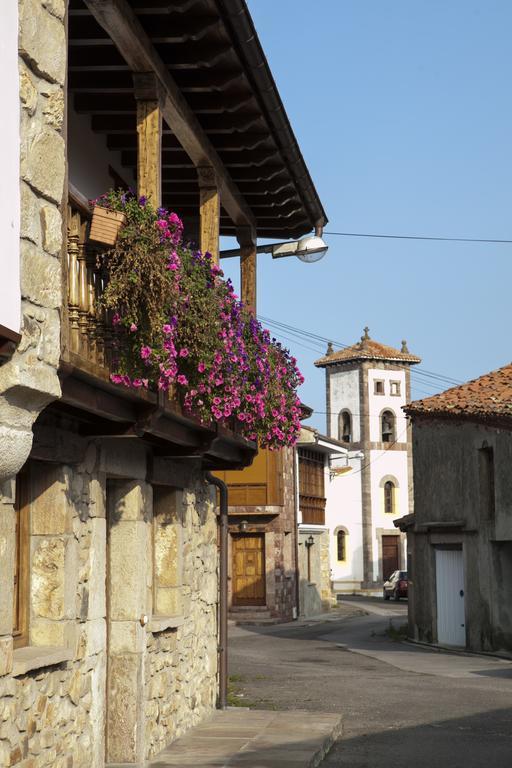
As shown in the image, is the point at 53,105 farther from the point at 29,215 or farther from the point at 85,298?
the point at 85,298

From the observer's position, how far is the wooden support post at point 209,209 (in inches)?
412

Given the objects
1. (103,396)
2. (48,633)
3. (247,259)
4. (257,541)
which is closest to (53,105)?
(103,396)

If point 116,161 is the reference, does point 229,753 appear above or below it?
below

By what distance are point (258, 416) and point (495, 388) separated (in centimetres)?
1594

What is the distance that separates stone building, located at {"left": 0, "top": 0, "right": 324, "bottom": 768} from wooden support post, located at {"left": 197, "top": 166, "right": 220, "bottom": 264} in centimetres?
2

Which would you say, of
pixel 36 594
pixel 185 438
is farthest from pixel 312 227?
pixel 36 594

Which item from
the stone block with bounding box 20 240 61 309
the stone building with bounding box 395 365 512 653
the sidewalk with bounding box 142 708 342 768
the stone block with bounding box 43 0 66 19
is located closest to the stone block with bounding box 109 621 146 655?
the sidewalk with bounding box 142 708 342 768

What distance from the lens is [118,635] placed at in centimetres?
870

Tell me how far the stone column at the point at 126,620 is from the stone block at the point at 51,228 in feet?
11.4

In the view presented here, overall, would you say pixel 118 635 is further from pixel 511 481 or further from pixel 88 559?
pixel 511 481

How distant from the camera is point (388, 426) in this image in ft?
214

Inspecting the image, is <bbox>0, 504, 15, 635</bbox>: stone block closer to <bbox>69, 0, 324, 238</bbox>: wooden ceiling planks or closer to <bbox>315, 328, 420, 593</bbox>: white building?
<bbox>69, 0, 324, 238</bbox>: wooden ceiling planks

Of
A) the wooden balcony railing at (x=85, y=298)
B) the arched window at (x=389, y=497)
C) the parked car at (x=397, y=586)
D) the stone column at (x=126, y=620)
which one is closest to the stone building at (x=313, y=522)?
the parked car at (x=397, y=586)

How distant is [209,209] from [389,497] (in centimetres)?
5373
